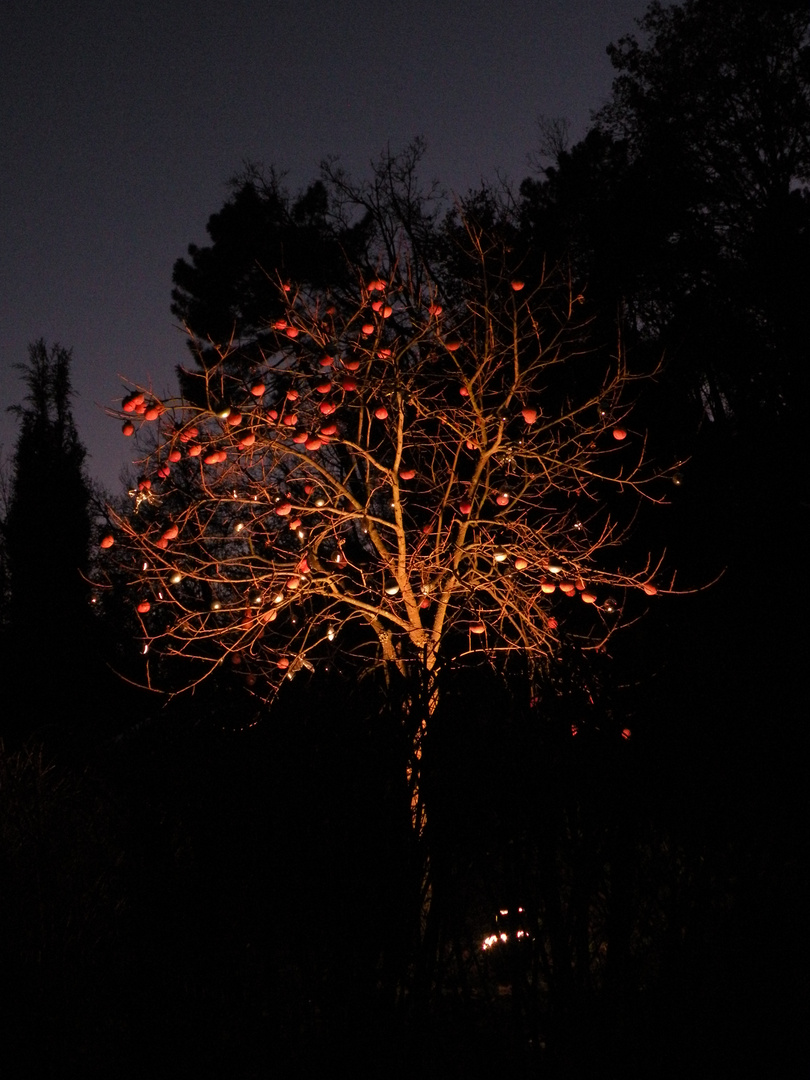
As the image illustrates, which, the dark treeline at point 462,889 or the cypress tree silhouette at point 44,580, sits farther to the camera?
the cypress tree silhouette at point 44,580

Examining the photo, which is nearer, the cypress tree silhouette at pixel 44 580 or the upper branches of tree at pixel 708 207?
the upper branches of tree at pixel 708 207

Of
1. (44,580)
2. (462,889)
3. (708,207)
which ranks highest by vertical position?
(708,207)

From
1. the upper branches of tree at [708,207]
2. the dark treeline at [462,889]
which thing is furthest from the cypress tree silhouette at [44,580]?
the dark treeline at [462,889]

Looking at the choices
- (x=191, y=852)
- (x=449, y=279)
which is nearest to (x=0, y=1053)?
(x=191, y=852)

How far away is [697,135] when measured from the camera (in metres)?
12.3

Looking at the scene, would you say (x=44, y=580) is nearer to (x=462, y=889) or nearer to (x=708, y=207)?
(x=708, y=207)

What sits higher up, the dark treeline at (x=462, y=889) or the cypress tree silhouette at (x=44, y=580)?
the cypress tree silhouette at (x=44, y=580)

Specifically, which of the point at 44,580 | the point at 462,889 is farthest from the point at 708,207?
the point at 44,580

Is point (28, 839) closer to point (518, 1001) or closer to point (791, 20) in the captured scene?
point (518, 1001)

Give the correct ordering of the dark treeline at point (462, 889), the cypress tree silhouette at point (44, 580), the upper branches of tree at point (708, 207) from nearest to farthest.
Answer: the dark treeline at point (462, 889) → the upper branches of tree at point (708, 207) → the cypress tree silhouette at point (44, 580)

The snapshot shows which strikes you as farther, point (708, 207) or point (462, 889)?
point (708, 207)

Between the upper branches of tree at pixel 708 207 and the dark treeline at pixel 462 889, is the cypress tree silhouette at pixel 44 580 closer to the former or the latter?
the upper branches of tree at pixel 708 207

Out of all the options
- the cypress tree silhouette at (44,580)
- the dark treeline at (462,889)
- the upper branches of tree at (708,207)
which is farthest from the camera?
the cypress tree silhouette at (44,580)

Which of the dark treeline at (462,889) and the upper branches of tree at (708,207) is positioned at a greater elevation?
the upper branches of tree at (708,207)
